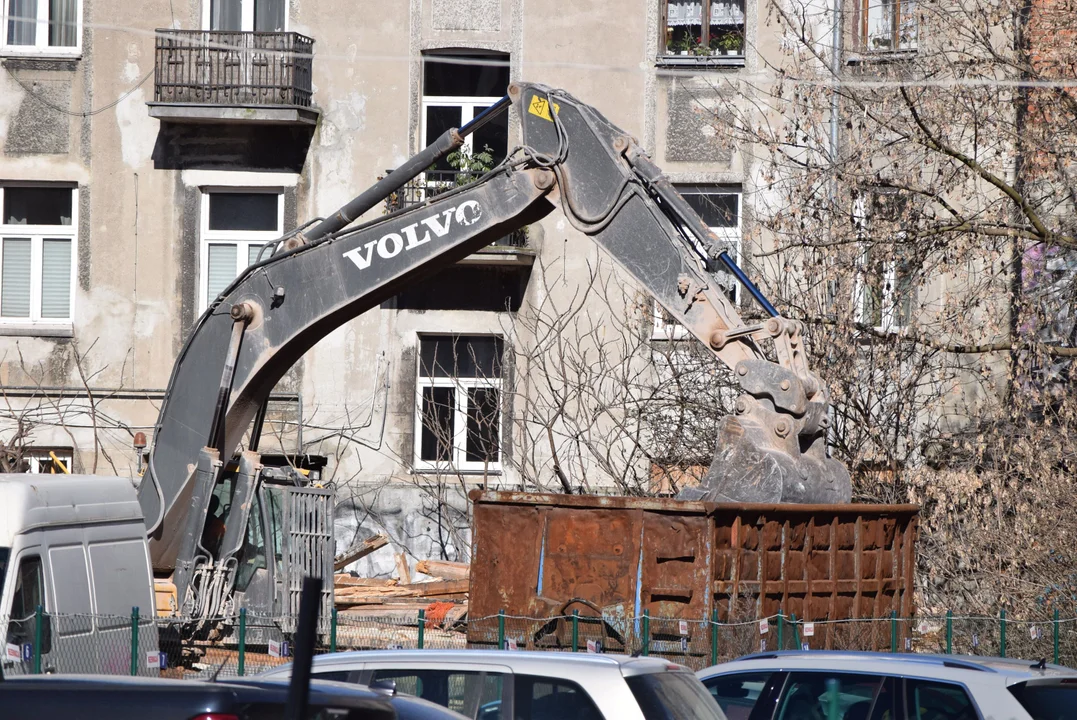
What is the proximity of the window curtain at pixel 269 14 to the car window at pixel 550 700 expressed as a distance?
704 inches

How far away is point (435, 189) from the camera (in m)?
21.9

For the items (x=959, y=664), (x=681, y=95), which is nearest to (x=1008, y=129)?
(x=681, y=95)

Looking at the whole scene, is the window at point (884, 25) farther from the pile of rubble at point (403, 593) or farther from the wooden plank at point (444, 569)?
the pile of rubble at point (403, 593)

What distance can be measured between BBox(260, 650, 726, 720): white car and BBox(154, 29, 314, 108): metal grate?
15.8 meters

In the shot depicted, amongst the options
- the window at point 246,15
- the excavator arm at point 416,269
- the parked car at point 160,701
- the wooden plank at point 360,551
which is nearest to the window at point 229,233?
the window at point 246,15

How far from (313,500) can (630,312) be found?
822cm

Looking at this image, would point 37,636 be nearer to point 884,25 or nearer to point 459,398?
point 459,398

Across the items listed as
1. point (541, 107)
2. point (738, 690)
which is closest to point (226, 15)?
point (541, 107)

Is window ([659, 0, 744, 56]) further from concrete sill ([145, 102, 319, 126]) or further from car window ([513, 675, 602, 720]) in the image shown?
car window ([513, 675, 602, 720])

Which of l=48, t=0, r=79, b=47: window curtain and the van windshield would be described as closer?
the van windshield

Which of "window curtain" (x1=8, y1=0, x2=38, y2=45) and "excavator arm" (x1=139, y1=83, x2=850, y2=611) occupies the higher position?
"window curtain" (x1=8, y1=0, x2=38, y2=45)

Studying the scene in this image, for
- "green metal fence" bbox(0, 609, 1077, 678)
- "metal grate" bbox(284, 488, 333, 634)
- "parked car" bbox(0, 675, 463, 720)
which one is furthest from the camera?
"metal grate" bbox(284, 488, 333, 634)

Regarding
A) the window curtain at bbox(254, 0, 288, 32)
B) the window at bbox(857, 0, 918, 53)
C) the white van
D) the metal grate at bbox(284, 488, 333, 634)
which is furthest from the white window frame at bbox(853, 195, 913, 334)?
the white van

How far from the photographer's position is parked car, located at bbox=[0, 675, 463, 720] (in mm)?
4512
